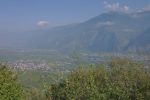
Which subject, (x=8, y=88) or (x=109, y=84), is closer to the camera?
(x=8, y=88)

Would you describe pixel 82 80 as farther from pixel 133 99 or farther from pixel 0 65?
pixel 0 65

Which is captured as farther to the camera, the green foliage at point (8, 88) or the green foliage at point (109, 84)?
the green foliage at point (109, 84)

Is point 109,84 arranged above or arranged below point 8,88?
below

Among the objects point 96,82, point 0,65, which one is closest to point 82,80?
point 96,82

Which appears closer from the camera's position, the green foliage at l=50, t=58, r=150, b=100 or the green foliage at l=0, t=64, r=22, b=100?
the green foliage at l=0, t=64, r=22, b=100
